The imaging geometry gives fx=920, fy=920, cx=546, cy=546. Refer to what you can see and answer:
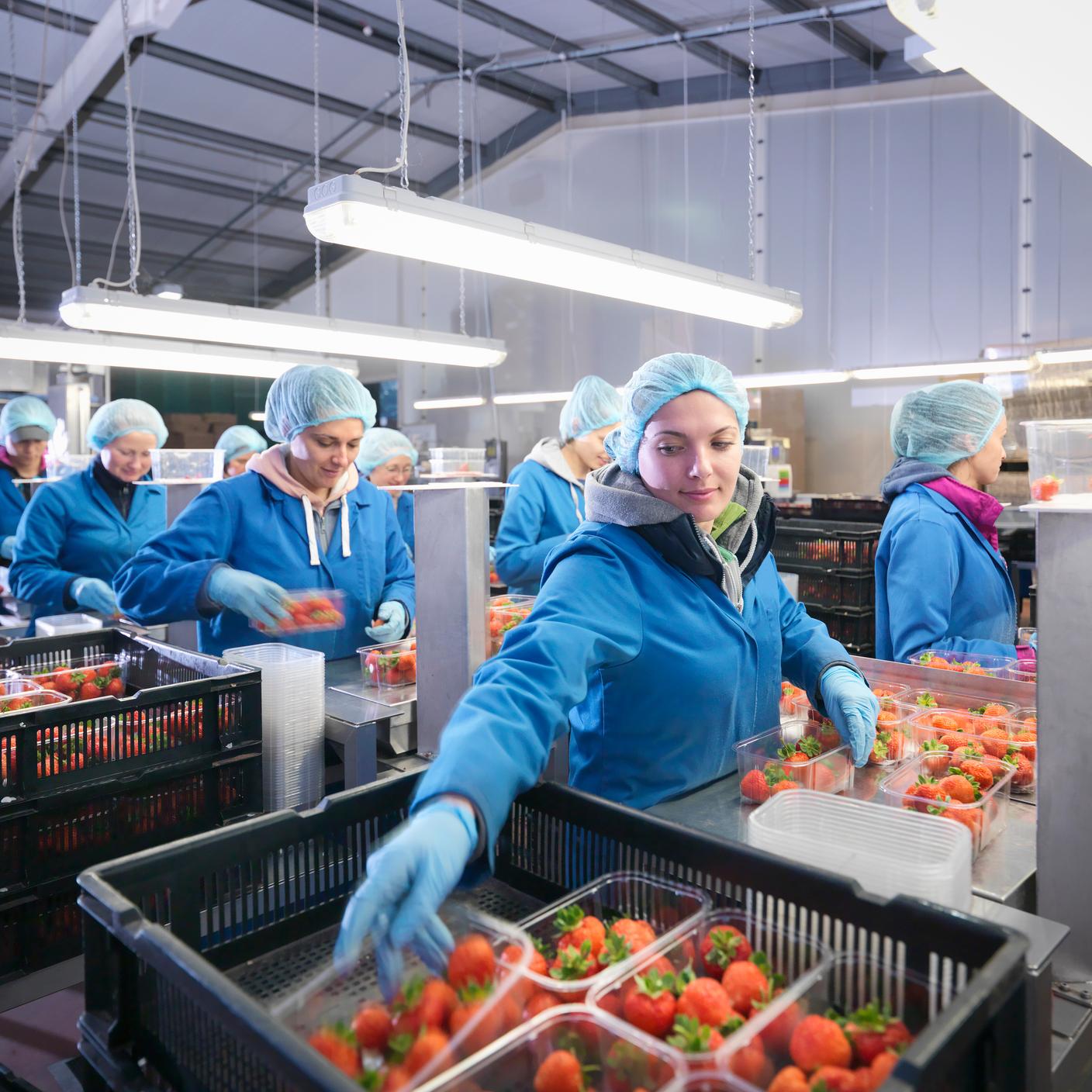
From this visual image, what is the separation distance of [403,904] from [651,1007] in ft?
0.99

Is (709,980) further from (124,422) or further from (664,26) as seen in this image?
(664,26)

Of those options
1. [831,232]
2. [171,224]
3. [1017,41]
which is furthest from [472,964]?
[171,224]

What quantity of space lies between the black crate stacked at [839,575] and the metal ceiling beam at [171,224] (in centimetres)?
984

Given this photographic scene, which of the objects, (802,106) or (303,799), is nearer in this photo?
(303,799)

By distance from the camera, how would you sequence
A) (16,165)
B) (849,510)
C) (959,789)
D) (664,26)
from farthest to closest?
(16,165), (664,26), (849,510), (959,789)

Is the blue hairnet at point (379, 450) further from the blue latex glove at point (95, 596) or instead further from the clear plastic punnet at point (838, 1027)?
the clear plastic punnet at point (838, 1027)

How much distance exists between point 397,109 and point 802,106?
4.24 metres

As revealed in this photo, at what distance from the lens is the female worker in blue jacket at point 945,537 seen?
275 cm

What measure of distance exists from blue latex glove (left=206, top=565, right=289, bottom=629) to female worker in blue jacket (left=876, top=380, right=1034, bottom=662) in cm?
188

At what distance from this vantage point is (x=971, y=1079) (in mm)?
893

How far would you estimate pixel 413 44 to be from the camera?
877 centimetres

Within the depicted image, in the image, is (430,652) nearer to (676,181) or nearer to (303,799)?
(303,799)

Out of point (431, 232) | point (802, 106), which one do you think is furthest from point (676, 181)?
point (431, 232)

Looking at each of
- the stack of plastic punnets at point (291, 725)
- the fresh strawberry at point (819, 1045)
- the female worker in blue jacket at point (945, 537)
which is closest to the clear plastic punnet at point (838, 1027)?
the fresh strawberry at point (819, 1045)
